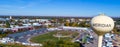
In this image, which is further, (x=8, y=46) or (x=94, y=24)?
(x=8, y=46)

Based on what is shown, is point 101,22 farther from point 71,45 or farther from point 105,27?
point 71,45

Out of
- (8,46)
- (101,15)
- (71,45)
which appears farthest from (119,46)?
(101,15)

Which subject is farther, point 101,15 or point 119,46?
point 119,46

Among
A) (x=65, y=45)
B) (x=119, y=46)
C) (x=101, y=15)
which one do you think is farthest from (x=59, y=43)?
(x=101, y=15)

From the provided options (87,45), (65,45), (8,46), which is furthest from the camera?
(87,45)

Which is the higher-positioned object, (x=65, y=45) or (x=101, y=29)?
(x=101, y=29)

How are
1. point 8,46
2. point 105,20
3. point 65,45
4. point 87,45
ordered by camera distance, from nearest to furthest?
1. point 105,20
2. point 65,45
3. point 8,46
4. point 87,45

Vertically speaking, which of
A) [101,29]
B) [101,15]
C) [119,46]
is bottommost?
[119,46]

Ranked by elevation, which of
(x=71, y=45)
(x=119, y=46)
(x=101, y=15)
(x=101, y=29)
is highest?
(x=101, y=15)

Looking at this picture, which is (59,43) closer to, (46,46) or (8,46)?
(46,46)
